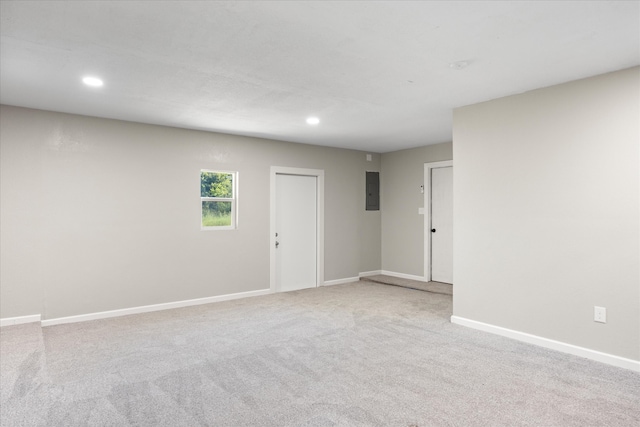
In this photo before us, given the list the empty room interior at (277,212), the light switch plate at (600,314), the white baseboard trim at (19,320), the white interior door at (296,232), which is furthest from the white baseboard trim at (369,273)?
the white baseboard trim at (19,320)

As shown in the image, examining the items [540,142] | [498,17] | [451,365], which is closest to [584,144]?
[540,142]

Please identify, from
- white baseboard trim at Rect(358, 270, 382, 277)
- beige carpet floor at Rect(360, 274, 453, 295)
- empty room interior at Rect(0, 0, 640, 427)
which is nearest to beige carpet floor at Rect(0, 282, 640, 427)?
empty room interior at Rect(0, 0, 640, 427)

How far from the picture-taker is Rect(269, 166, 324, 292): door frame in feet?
19.8

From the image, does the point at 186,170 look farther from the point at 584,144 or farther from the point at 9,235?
the point at 584,144

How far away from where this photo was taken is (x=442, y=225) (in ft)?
21.4

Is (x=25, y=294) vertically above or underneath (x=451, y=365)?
above

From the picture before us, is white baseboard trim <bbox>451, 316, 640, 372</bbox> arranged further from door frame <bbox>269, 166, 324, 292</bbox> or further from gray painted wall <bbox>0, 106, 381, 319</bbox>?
gray painted wall <bbox>0, 106, 381, 319</bbox>

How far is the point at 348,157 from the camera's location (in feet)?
23.0

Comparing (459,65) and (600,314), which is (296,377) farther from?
(459,65)

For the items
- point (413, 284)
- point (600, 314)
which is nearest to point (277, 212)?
point (413, 284)

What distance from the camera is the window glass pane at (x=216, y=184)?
549 centimetres

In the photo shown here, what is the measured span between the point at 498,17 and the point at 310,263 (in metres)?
4.90

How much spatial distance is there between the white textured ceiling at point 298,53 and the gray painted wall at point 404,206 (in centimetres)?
249

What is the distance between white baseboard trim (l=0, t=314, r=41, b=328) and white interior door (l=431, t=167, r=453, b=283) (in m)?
5.62
